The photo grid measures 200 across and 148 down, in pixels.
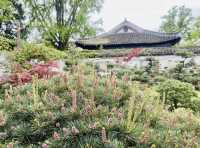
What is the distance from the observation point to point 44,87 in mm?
3785

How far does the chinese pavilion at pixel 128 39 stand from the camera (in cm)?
2514

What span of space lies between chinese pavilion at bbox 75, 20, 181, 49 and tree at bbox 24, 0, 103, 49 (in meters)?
4.68

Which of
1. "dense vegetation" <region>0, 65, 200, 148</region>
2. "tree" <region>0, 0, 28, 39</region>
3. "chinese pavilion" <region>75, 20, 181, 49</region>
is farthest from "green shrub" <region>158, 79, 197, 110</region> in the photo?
"tree" <region>0, 0, 28, 39</region>

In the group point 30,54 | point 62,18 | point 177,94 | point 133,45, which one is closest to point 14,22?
point 62,18

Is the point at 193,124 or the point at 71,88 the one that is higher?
the point at 71,88

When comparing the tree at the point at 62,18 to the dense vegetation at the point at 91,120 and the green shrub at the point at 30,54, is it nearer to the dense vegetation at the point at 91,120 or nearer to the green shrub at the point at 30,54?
the green shrub at the point at 30,54

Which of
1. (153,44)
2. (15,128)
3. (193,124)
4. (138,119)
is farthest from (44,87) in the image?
(153,44)

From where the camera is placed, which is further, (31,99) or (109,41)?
(109,41)

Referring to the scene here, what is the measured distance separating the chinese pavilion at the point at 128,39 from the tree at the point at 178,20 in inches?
489

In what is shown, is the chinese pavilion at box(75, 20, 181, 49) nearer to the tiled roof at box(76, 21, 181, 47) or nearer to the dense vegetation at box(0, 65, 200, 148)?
the tiled roof at box(76, 21, 181, 47)

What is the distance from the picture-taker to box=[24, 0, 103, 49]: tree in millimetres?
30594

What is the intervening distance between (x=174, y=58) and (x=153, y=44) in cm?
528

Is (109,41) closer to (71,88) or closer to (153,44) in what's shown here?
(153,44)

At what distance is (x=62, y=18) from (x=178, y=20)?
45.5ft
